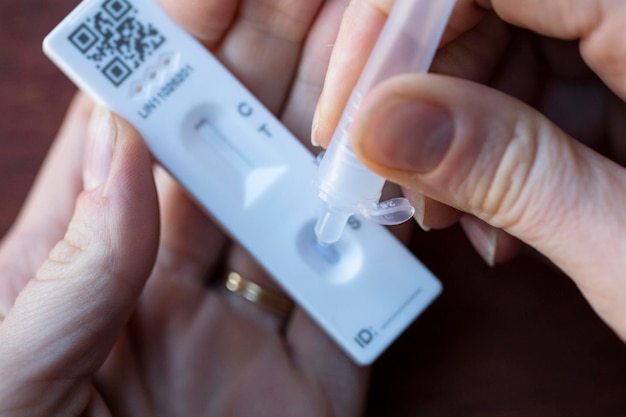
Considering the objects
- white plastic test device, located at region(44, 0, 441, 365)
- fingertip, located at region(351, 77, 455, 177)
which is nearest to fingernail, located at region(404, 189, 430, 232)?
white plastic test device, located at region(44, 0, 441, 365)

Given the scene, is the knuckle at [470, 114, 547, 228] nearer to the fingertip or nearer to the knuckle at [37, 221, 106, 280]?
the fingertip

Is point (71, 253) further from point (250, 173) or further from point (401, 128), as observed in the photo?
point (401, 128)

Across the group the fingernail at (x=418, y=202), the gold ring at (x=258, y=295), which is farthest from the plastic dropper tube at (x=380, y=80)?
the gold ring at (x=258, y=295)

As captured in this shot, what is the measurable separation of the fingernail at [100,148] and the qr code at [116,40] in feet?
0.13

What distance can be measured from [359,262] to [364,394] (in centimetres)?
14

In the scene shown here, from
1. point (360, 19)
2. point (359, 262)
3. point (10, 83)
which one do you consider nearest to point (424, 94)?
point (360, 19)

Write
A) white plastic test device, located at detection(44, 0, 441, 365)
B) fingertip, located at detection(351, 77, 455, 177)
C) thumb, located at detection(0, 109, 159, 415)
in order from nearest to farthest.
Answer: fingertip, located at detection(351, 77, 455, 177) < thumb, located at detection(0, 109, 159, 415) < white plastic test device, located at detection(44, 0, 441, 365)

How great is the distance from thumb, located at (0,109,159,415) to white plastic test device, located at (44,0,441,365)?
0.06 metres

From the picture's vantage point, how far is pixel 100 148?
0.58 meters

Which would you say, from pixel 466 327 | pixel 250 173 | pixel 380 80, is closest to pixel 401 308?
pixel 466 327

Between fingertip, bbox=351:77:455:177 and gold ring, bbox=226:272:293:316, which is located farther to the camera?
gold ring, bbox=226:272:293:316

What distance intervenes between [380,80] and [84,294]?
0.29 meters

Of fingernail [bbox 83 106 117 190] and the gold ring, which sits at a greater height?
fingernail [bbox 83 106 117 190]

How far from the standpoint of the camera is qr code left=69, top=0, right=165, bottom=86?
0.59 metres
